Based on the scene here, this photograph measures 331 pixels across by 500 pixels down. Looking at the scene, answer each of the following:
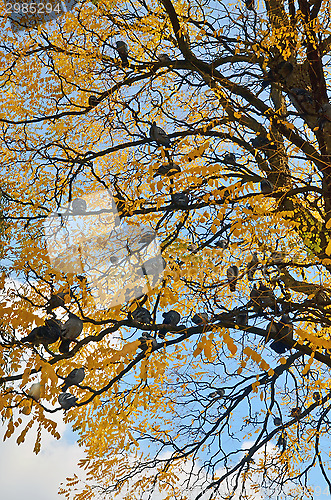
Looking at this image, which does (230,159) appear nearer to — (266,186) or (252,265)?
(266,186)

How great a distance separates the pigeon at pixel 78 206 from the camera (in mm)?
5262

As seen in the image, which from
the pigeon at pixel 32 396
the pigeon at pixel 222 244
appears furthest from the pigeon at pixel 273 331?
the pigeon at pixel 32 396

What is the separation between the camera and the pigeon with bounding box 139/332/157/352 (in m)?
3.38

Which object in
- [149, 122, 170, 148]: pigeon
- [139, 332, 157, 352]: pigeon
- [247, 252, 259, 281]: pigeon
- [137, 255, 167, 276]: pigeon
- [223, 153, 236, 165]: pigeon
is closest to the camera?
[139, 332, 157, 352]: pigeon

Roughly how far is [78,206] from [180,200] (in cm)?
177

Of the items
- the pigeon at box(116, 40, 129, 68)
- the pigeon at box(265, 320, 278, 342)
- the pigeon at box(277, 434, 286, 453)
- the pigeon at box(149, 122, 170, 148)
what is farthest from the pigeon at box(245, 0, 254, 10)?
the pigeon at box(277, 434, 286, 453)

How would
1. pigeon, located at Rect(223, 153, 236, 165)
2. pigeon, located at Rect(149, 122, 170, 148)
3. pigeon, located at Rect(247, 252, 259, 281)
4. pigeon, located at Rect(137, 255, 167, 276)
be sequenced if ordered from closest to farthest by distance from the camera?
pigeon, located at Rect(247, 252, 259, 281) < pigeon, located at Rect(137, 255, 167, 276) < pigeon, located at Rect(149, 122, 170, 148) < pigeon, located at Rect(223, 153, 236, 165)

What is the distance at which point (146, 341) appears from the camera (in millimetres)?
3438

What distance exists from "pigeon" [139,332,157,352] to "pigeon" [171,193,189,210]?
1392 millimetres

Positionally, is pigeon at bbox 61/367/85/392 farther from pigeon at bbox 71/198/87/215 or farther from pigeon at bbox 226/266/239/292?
pigeon at bbox 71/198/87/215

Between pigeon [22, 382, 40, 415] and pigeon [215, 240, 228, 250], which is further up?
pigeon [215, 240, 228, 250]

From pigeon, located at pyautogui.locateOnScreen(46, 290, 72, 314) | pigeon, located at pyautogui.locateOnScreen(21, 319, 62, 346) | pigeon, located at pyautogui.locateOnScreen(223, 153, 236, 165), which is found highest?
pigeon, located at pyautogui.locateOnScreen(223, 153, 236, 165)

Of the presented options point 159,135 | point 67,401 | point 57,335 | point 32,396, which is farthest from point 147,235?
point 32,396

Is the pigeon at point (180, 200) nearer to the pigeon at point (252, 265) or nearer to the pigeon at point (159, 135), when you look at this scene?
the pigeon at point (159, 135)
